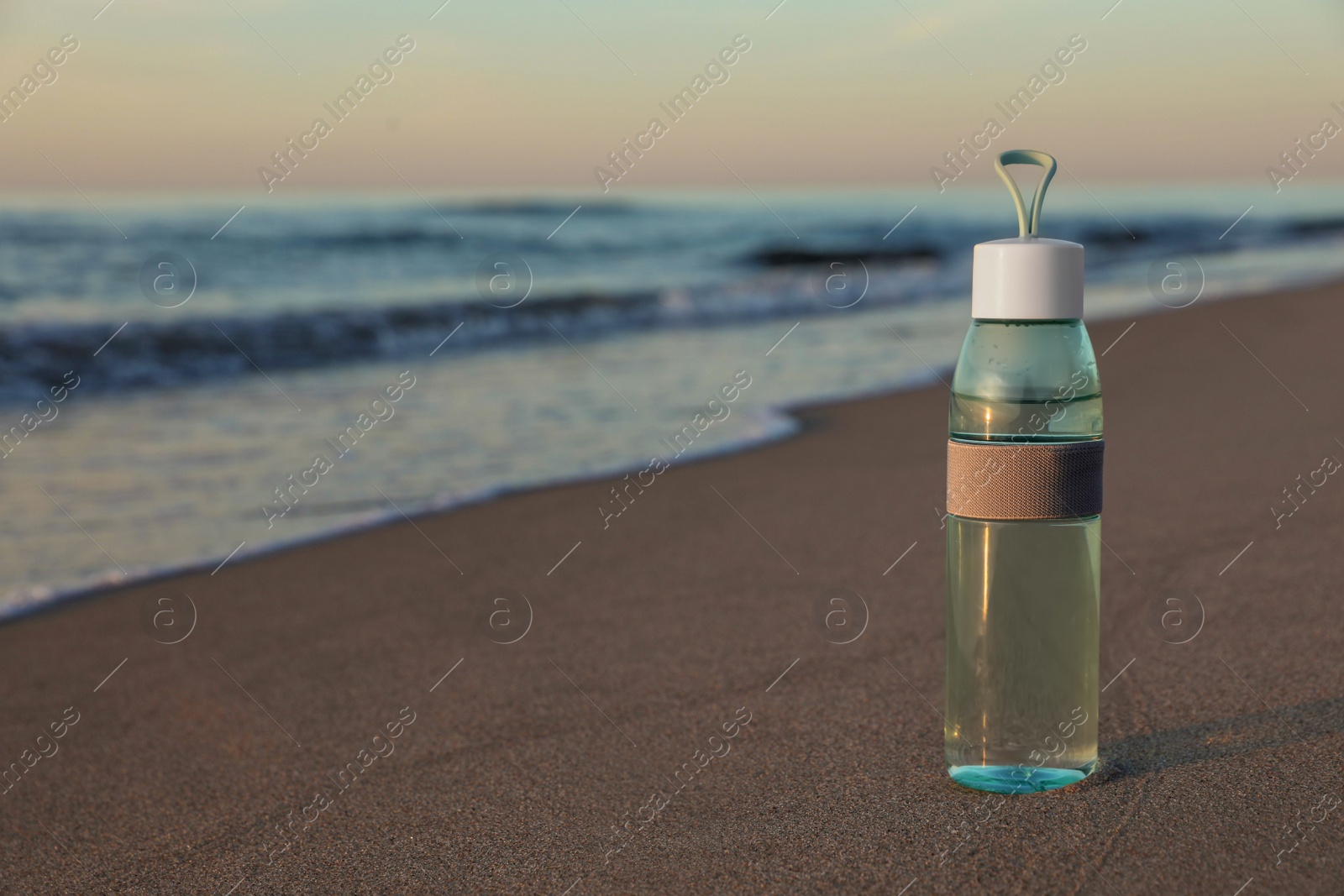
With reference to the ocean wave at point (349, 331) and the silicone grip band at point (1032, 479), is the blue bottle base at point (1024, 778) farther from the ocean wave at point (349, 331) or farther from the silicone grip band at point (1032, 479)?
the ocean wave at point (349, 331)

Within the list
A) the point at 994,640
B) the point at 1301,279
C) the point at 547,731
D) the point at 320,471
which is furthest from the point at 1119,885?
the point at 1301,279

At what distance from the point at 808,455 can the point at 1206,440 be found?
66.5 inches

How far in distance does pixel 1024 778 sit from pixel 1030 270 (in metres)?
0.81

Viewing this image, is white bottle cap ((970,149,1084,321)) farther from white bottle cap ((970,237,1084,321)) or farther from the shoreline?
the shoreline

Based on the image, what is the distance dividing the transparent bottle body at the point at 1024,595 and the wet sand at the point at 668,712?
9 cm

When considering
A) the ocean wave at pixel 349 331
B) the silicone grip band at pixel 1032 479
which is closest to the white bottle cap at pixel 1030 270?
the silicone grip band at pixel 1032 479

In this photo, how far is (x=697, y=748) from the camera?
226 cm

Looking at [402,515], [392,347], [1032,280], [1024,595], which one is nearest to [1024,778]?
[1024,595]

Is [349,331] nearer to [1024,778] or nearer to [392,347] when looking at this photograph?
[392,347]

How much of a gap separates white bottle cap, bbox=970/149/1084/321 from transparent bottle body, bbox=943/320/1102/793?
0.08 ft

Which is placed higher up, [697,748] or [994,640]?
[994,640]

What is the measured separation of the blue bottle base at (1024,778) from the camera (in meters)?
1.86

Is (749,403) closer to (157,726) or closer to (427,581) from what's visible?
(427,581)

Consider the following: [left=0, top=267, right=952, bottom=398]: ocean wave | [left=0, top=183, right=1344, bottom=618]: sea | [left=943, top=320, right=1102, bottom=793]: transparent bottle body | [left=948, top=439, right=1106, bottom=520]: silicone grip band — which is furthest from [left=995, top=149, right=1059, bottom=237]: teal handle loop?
[left=0, top=267, right=952, bottom=398]: ocean wave
